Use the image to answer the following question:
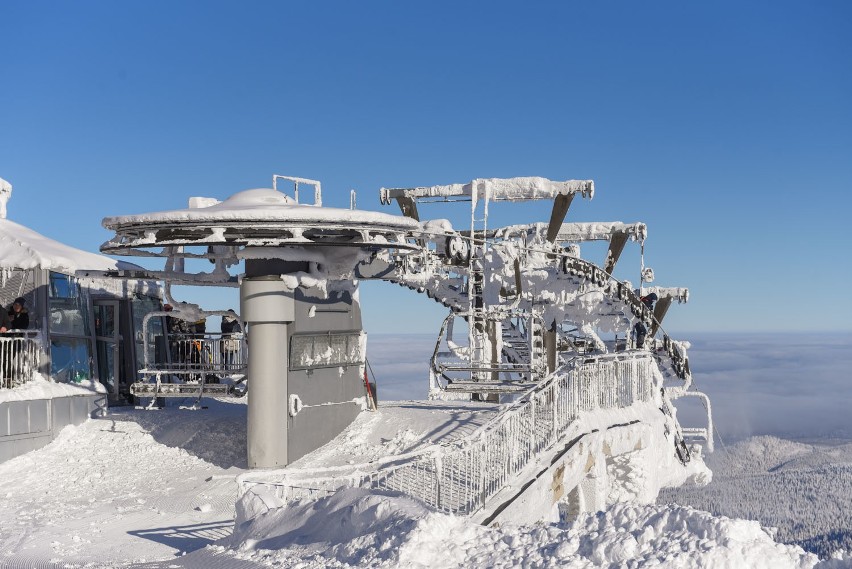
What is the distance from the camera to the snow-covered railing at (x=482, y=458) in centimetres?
1243

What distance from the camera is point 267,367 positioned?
55.6 ft

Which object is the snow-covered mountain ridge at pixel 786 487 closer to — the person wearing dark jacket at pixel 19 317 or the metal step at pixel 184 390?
the metal step at pixel 184 390

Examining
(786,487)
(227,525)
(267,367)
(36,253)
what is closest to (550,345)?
(267,367)

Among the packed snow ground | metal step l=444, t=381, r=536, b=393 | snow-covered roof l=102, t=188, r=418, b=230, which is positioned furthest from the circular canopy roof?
the packed snow ground

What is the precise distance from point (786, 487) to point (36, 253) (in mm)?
38975

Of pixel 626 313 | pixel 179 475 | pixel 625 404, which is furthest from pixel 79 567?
pixel 626 313

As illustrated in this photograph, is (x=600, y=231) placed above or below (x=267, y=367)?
above

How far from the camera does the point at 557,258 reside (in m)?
26.7

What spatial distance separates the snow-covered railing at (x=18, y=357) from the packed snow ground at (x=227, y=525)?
5.56ft

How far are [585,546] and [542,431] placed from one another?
21.3 feet

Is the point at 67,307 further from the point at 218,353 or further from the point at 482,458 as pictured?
the point at 482,458

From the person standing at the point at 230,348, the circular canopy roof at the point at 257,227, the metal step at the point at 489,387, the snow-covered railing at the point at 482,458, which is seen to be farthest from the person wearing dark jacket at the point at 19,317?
the metal step at the point at 489,387

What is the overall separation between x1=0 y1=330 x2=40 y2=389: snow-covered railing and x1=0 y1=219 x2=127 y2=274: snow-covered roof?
5.77 feet

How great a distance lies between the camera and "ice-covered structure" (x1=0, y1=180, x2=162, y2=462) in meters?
20.4
